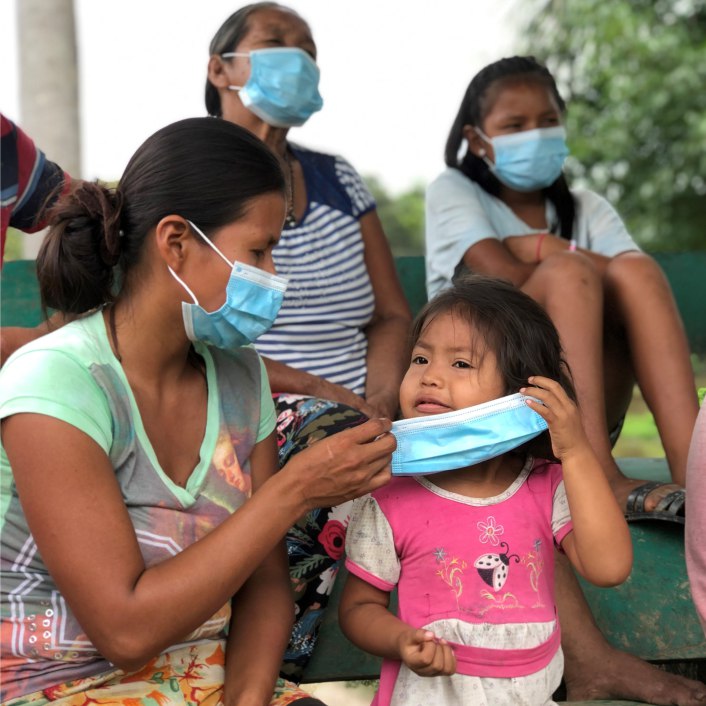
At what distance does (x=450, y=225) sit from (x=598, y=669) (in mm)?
1563

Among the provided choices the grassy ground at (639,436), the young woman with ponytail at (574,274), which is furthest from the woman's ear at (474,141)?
the grassy ground at (639,436)

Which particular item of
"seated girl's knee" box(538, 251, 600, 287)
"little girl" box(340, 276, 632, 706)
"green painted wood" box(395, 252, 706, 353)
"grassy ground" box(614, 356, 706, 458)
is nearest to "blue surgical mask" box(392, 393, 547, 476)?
"little girl" box(340, 276, 632, 706)

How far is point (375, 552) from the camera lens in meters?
2.13

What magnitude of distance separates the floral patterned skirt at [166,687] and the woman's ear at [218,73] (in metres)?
1.93

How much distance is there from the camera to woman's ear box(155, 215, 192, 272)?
2.04m

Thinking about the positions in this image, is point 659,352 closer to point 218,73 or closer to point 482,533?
point 482,533

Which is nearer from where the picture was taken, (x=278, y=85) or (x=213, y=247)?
(x=213, y=247)

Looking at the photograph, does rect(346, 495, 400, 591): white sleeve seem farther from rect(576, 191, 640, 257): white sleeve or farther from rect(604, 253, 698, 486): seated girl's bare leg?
rect(576, 191, 640, 257): white sleeve

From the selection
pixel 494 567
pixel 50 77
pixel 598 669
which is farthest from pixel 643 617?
pixel 50 77

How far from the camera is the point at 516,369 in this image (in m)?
2.17

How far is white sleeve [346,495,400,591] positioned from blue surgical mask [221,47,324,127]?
1.63 meters

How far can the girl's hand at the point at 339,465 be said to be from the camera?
Result: 6.32ft

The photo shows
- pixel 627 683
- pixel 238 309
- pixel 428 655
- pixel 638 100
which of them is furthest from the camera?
pixel 638 100

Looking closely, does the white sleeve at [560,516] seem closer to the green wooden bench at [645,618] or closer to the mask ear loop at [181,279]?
the green wooden bench at [645,618]
